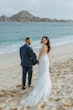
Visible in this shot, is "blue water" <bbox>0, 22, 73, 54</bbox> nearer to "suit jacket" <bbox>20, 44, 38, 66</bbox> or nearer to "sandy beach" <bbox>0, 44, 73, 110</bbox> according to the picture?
"sandy beach" <bbox>0, 44, 73, 110</bbox>

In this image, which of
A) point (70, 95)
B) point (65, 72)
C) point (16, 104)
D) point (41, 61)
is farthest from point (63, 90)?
point (65, 72)

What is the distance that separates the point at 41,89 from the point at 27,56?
58.5 inches

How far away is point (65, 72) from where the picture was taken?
1229 centimetres

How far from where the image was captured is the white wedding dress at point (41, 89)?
7.83 m

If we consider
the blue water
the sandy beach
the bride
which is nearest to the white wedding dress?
the bride

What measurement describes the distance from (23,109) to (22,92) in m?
1.86

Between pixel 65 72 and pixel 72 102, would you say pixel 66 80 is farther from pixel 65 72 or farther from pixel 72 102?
pixel 72 102

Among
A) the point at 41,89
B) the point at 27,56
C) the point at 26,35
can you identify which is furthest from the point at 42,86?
the point at 26,35

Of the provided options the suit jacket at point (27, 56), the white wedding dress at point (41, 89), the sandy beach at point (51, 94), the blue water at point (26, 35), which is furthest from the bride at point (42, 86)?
the blue water at point (26, 35)

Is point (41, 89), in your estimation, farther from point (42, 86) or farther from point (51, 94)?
point (51, 94)

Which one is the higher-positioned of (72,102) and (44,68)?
(44,68)

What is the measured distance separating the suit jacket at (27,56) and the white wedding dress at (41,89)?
73 cm

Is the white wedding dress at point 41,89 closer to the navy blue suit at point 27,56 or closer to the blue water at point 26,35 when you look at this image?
the navy blue suit at point 27,56

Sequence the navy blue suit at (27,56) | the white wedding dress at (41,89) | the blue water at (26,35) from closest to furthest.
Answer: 1. the white wedding dress at (41,89)
2. the navy blue suit at (27,56)
3. the blue water at (26,35)
